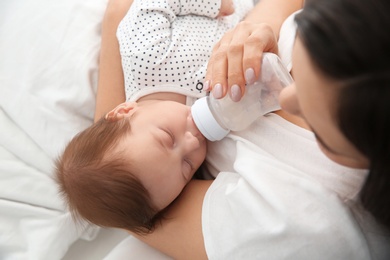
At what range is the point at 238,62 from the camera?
0.85 metres

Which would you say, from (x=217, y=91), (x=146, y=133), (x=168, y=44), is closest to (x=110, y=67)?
(x=168, y=44)

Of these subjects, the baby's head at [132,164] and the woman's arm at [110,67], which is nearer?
the baby's head at [132,164]

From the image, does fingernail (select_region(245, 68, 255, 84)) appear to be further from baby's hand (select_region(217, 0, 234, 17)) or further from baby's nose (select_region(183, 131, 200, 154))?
baby's hand (select_region(217, 0, 234, 17))

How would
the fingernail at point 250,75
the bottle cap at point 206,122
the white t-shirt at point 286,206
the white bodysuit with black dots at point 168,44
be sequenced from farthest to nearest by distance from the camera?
the white bodysuit with black dots at point 168,44
the bottle cap at point 206,122
the fingernail at point 250,75
the white t-shirt at point 286,206

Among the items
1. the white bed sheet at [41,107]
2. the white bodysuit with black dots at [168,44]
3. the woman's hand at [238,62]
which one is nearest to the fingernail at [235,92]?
the woman's hand at [238,62]

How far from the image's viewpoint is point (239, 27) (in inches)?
37.8

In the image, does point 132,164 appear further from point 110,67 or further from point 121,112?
point 110,67

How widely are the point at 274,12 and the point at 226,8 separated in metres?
0.14

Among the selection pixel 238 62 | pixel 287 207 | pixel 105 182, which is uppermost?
pixel 238 62

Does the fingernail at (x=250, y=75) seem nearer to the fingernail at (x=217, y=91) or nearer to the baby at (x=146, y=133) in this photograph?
the fingernail at (x=217, y=91)

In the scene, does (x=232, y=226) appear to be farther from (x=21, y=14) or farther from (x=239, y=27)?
(x=21, y=14)

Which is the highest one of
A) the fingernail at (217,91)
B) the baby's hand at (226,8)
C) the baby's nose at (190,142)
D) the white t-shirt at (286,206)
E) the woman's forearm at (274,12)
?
the baby's hand at (226,8)

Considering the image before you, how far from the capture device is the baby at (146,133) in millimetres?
886

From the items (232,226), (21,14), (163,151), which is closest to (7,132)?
(21,14)
